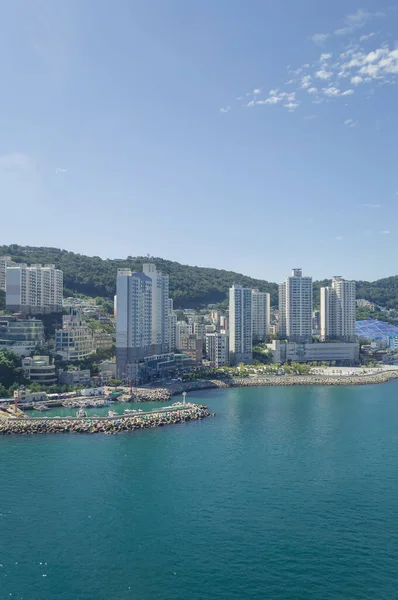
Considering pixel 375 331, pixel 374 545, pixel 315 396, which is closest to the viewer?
pixel 374 545

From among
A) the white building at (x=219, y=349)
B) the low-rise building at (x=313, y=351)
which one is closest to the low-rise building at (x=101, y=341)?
the white building at (x=219, y=349)

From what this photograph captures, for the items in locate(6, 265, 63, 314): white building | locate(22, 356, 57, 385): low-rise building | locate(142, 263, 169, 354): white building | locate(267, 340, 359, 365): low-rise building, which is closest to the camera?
locate(22, 356, 57, 385): low-rise building

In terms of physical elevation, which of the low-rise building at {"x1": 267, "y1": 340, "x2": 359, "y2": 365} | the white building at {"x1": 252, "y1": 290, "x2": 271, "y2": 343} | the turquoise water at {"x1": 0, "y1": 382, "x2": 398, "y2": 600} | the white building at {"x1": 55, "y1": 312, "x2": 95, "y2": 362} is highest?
the white building at {"x1": 252, "y1": 290, "x2": 271, "y2": 343}

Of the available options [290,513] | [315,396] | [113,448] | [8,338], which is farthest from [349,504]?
[8,338]

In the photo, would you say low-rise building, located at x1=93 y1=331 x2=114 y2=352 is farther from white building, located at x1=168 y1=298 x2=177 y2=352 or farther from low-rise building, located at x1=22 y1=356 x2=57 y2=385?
white building, located at x1=168 y1=298 x2=177 y2=352

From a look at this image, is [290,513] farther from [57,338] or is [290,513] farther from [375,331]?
[375,331]

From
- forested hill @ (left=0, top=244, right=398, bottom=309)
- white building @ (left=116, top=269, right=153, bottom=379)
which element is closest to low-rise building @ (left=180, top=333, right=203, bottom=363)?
white building @ (left=116, top=269, right=153, bottom=379)

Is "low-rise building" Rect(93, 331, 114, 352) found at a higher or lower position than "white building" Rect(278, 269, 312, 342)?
lower
